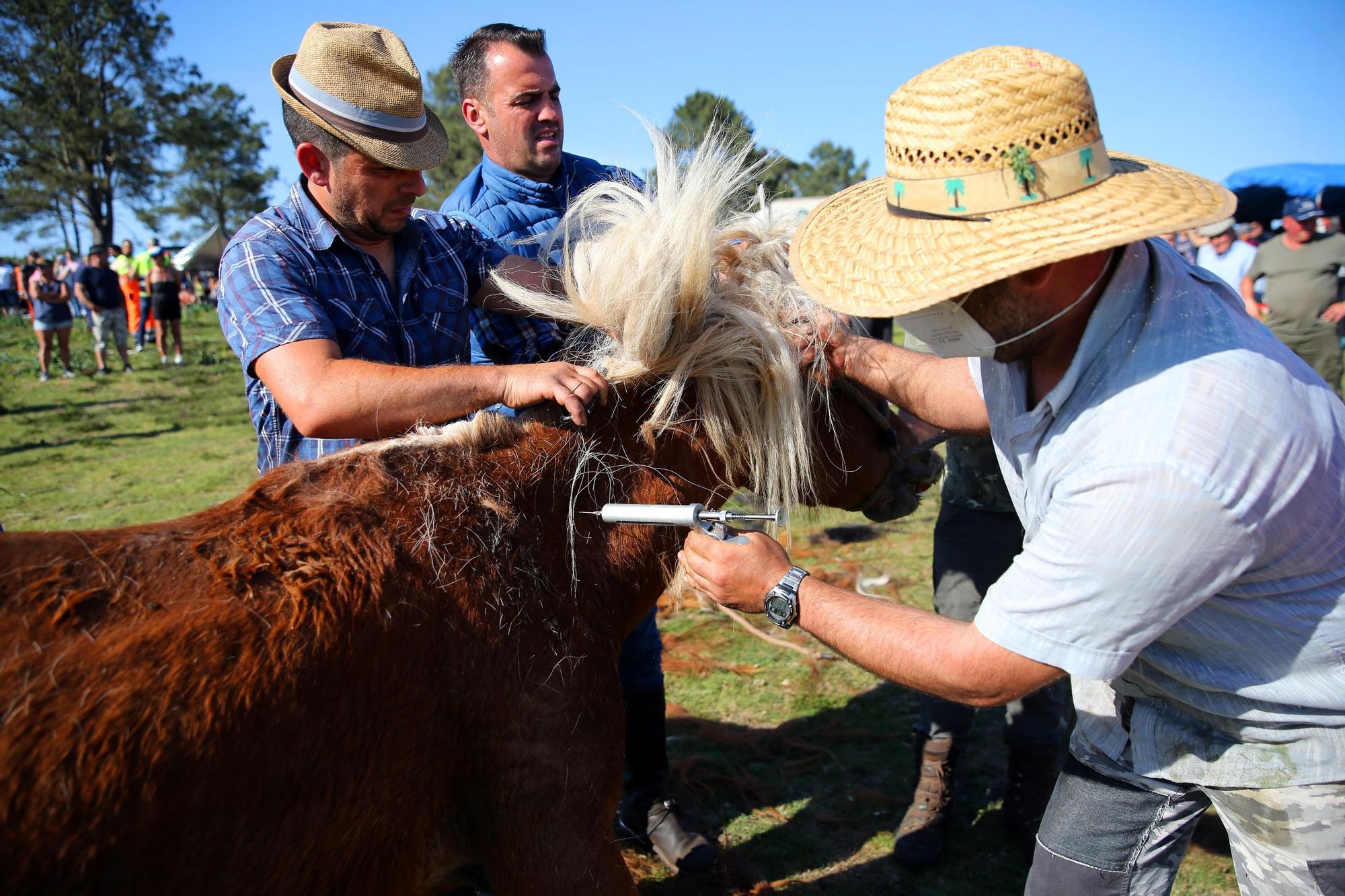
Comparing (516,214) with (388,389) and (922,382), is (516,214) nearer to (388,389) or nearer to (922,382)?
(388,389)

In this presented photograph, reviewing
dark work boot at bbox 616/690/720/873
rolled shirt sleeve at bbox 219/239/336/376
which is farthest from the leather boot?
rolled shirt sleeve at bbox 219/239/336/376

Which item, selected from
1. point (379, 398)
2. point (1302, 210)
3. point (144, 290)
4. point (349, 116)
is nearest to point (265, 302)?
point (379, 398)

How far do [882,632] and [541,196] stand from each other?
2429 mm

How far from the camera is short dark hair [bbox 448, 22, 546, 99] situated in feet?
11.5

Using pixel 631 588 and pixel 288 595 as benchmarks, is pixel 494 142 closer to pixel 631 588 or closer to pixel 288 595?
pixel 631 588

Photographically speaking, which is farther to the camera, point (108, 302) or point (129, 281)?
point (129, 281)

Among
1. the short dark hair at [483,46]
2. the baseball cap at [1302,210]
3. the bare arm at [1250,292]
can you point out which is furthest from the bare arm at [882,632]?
the bare arm at [1250,292]

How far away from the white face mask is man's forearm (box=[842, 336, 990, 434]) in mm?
735

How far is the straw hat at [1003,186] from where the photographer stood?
1.44 metres

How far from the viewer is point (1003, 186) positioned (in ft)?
4.84

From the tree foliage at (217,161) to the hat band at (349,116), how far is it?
44.0m

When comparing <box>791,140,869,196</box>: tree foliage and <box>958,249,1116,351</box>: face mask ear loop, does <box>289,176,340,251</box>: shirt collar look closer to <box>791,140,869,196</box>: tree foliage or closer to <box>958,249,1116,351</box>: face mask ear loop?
<box>958,249,1116,351</box>: face mask ear loop

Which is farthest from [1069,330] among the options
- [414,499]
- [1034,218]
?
[414,499]

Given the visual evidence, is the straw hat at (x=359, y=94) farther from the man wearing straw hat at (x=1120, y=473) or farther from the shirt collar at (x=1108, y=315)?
the shirt collar at (x=1108, y=315)
